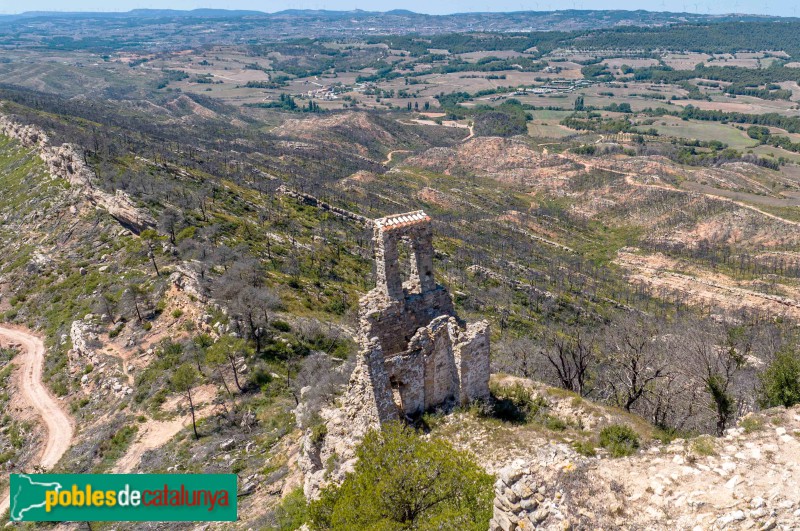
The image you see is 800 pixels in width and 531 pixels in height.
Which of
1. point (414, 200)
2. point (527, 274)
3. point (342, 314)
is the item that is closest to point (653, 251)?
point (527, 274)

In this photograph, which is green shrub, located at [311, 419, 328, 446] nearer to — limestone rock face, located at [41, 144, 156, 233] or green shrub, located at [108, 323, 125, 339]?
green shrub, located at [108, 323, 125, 339]

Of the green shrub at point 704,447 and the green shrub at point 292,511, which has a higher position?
the green shrub at point 704,447

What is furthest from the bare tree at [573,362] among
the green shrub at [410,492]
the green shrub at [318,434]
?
the green shrub at [410,492]

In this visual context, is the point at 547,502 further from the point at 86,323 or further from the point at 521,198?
the point at 521,198

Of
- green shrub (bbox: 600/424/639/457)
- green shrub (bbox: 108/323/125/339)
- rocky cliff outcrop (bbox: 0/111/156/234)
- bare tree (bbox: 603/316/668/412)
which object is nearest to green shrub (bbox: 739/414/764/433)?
green shrub (bbox: 600/424/639/457)

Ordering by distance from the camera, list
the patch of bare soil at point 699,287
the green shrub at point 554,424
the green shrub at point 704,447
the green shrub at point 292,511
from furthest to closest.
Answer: the patch of bare soil at point 699,287
the green shrub at point 554,424
the green shrub at point 292,511
the green shrub at point 704,447

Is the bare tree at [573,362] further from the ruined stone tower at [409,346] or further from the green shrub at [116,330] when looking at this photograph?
the green shrub at [116,330]
